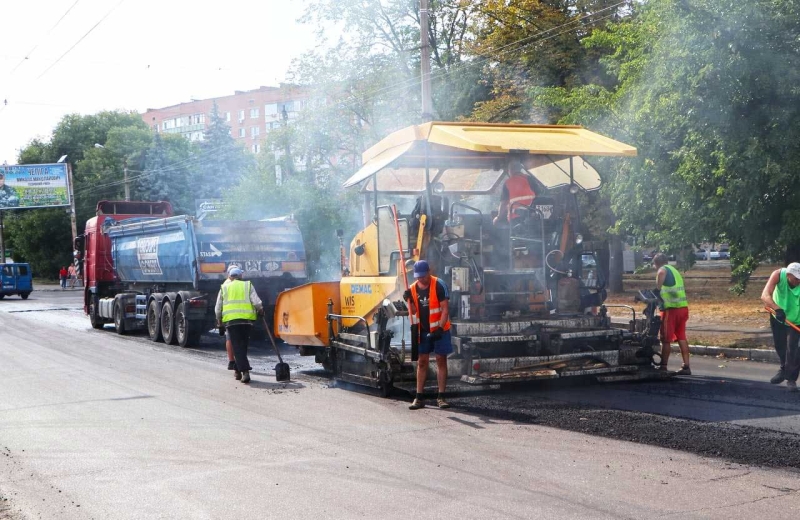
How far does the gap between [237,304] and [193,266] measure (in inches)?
222

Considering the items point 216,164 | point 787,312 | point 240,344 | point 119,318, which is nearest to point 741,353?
point 787,312

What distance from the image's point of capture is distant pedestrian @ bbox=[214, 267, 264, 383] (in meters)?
11.9

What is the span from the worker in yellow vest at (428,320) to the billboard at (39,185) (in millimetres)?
46914

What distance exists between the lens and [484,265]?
1027cm

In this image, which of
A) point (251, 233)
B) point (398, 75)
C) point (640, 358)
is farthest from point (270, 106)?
point (640, 358)

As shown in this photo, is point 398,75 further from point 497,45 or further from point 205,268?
point 205,268

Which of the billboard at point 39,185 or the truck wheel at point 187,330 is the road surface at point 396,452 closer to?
the truck wheel at point 187,330

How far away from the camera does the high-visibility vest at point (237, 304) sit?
12.0m

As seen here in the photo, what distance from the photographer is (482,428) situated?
7992 mm

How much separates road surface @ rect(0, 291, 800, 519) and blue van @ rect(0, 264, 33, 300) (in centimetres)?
3656

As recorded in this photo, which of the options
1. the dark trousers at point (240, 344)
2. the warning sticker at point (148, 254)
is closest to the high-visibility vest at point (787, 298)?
the dark trousers at point (240, 344)

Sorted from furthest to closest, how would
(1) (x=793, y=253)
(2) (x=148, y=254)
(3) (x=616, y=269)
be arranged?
(3) (x=616, y=269) → (2) (x=148, y=254) → (1) (x=793, y=253)

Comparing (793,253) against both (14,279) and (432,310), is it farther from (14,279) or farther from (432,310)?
(14,279)

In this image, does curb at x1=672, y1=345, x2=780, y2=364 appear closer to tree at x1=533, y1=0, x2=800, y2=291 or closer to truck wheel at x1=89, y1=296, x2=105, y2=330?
tree at x1=533, y1=0, x2=800, y2=291
